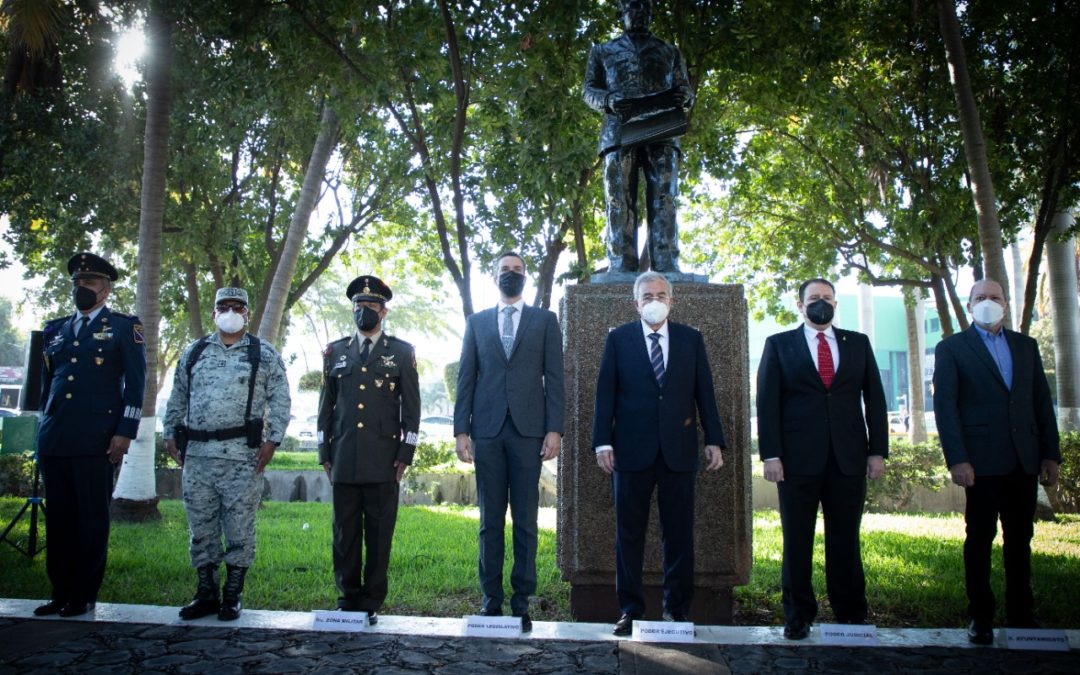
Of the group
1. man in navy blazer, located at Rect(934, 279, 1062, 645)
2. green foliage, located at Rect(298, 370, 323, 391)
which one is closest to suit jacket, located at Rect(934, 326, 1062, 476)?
man in navy blazer, located at Rect(934, 279, 1062, 645)

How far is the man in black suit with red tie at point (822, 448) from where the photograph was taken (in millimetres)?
4309

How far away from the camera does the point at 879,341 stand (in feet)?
172

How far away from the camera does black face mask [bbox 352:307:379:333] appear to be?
16.0 ft

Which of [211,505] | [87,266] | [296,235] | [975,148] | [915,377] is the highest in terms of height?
[975,148]

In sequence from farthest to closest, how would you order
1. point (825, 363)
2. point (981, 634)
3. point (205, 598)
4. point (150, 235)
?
point (150, 235), point (205, 598), point (825, 363), point (981, 634)

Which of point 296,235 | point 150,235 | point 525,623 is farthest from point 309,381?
point 525,623

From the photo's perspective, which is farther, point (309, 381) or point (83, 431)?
point (309, 381)

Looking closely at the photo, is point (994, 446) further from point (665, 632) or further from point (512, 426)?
point (512, 426)

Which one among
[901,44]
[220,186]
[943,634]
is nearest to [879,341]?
[901,44]

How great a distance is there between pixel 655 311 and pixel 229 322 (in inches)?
107

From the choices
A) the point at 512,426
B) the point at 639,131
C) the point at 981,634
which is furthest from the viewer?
the point at 639,131

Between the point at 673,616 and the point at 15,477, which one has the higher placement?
the point at 15,477

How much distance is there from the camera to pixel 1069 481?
A: 11.6 meters

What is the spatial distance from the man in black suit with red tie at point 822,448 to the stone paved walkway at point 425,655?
348 millimetres
